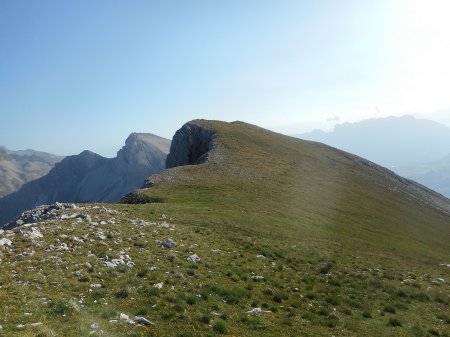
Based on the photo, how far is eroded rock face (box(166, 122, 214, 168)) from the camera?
106 m

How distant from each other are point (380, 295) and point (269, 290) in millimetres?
8314

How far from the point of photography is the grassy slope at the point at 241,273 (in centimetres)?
1590

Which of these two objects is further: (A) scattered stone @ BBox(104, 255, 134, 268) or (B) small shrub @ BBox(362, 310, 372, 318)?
(A) scattered stone @ BBox(104, 255, 134, 268)

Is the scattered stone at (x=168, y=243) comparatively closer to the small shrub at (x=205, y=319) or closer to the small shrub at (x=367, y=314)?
the small shrub at (x=205, y=319)

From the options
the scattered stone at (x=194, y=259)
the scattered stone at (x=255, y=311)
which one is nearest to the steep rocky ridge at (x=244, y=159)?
the scattered stone at (x=194, y=259)

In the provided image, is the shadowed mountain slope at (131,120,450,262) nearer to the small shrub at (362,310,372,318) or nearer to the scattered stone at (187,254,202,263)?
the scattered stone at (187,254,202,263)

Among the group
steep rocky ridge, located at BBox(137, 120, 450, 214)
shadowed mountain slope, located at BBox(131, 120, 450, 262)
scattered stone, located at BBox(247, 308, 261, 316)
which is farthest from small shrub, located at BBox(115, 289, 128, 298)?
steep rocky ridge, located at BBox(137, 120, 450, 214)

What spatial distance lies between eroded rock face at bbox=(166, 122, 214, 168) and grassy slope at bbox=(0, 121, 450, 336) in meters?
43.9

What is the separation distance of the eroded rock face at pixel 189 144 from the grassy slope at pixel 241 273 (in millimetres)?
43905

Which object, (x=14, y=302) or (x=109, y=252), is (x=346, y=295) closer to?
(x=109, y=252)

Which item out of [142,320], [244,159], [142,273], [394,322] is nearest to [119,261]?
[142,273]

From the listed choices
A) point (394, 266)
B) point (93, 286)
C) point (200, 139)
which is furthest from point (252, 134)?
point (93, 286)

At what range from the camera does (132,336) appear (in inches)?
521

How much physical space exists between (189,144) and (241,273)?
285 feet
